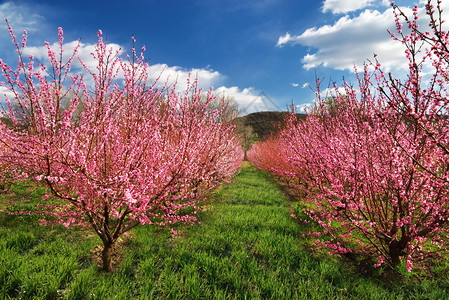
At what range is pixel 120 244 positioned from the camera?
4.47 meters

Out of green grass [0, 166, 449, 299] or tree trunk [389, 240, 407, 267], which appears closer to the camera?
green grass [0, 166, 449, 299]

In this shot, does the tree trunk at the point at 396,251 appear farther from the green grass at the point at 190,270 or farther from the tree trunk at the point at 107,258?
the tree trunk at the point at 107,258

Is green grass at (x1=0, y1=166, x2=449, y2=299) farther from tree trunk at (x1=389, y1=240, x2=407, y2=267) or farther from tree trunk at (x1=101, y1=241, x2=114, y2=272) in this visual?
tree trunk at (x1=389, y1=240, x2=407, y2=267)

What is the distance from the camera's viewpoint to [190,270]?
3.50 m

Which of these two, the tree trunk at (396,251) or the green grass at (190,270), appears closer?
the green grass at (190,270)

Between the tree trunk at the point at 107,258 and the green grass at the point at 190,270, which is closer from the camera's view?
the green grass at the point at 190,270

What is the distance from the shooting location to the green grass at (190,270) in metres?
3.05

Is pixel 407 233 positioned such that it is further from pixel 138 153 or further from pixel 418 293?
pixel 138 153

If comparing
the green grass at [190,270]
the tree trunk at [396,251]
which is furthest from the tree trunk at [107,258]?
the tree trunk at [396,251]

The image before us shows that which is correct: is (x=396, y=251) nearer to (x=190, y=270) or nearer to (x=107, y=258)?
(x=190, y=270)

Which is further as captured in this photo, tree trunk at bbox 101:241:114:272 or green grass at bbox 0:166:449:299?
tree trunk at bbox 101:241:114:272

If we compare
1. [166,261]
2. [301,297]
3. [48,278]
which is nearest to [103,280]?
[48,278]

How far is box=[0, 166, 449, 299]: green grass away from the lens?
3.05 m

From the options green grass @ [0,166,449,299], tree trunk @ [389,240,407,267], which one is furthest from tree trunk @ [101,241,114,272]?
tree trunk @ [389,240,407,267]
